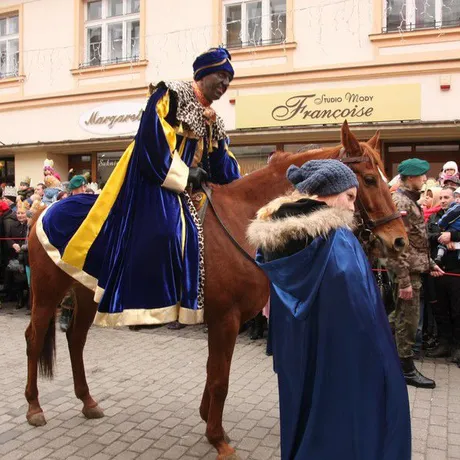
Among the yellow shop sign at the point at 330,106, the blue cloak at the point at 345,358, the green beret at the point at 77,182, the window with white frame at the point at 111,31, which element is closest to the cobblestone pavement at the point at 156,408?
the blue cloak at the point at 345,358

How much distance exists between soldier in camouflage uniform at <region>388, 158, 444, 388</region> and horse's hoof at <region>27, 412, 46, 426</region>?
3296 millimetres

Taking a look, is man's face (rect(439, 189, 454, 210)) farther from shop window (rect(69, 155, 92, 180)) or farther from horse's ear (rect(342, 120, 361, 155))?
shop window (rect(69, 155, 92, 180))

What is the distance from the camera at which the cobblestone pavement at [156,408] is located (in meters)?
3.63

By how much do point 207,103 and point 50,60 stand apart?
464 inches

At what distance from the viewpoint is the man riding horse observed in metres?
3.28

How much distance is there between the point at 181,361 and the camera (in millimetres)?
5793

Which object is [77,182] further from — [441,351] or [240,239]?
A: [441,351]

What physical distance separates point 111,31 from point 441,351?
1147 centimetres

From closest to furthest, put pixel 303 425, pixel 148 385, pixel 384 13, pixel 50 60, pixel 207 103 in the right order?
pixel 303 425
pixel 207 103
pixel 148 385
pixel 384 13
pixel 50 60

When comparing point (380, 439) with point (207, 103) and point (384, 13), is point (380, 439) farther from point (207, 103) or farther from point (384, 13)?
point (384, 13)

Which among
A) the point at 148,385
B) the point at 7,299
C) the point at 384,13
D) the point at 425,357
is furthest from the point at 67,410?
the point at 384,13

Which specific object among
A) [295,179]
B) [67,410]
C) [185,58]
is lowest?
[67,410]

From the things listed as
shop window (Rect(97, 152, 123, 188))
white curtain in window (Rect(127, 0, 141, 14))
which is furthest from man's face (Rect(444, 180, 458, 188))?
white curtain in window (Rect(127, 0, 141, 14))

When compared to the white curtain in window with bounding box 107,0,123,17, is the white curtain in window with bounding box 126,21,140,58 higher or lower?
lower
